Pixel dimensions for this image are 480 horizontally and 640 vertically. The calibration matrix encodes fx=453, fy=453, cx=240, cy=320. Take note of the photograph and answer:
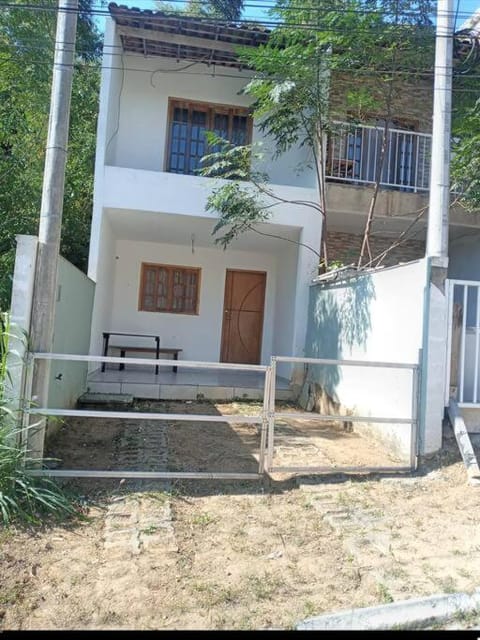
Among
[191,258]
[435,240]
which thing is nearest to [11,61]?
[191,258]

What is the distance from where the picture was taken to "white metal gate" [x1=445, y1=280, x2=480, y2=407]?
5059 mm

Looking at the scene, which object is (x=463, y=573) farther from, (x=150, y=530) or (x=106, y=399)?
(x=106, y=399)

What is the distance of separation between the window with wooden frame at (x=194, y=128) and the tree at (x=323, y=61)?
2019mm

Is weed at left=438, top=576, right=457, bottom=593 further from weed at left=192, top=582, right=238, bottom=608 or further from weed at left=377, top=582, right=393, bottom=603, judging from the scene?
weed at left=192, top=582, right=238, bottom=608

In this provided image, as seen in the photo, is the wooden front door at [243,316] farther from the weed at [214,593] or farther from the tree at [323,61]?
the weed at [214,593]

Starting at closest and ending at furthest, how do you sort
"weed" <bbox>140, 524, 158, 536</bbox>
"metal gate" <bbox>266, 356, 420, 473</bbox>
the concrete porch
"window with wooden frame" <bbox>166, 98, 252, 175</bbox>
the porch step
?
"weed" <bbox>140, 524, 158, 536</bbox> → "metal gate" <bbox>266, 356, 420, 473</bbox> → the porch step → the concrete porch → "window with wooden frame" <bbox>166, 98, 252, 175</bbox>

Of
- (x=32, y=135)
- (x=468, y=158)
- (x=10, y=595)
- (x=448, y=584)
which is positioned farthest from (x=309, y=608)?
(x=32, y=135)

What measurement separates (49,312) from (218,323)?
701 cm

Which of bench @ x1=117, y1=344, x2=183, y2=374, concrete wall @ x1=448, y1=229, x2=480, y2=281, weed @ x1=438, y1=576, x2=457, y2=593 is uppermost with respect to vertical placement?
concrete wall @ x1=448, y1=229, x2=480, y2=281

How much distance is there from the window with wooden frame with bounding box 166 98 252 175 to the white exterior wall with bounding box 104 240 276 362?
1986 mm

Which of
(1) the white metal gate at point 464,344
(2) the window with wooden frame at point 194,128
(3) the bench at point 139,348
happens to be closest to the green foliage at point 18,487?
(1) the white metal gate at point 464,344

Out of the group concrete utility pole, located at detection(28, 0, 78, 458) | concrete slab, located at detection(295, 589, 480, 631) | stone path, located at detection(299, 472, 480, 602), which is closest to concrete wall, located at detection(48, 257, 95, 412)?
concrete utility pole, located at detection(28, 0, 78, 458)

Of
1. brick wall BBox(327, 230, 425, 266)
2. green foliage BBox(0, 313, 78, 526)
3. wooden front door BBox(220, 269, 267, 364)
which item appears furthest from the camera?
wooden front door BBox(220, 269, 267, 364)

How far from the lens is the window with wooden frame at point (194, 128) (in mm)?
A: 9938
